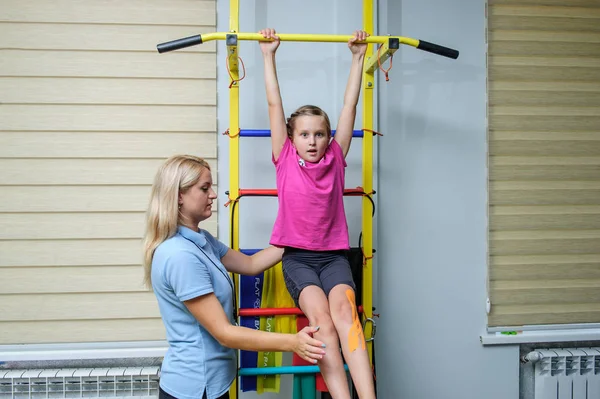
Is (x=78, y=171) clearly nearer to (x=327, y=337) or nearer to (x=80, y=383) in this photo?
(x=80, y=383)

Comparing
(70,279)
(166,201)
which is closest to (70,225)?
(70,279)

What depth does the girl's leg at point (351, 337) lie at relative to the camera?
149cm

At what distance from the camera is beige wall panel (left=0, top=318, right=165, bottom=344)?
7.63ft

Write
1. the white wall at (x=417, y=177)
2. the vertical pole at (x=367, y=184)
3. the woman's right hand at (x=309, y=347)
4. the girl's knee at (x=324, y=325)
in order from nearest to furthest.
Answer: the woman's right hand at (x=309, y=347)
the girl's knee at (x=324, y=325)
the vertical pole at (x=367, y=184)
the white wall at (x=417, y=177)

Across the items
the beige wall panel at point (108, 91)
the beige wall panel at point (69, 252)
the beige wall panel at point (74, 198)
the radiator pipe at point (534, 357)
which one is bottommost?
the radiator pipe at point (534, 357)

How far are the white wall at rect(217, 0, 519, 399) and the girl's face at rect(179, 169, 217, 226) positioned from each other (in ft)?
2.49

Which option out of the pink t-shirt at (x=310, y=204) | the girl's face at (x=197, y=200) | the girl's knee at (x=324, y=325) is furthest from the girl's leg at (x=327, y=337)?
the girl's face at (x=197, y=200)

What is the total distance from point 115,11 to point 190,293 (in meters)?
1.67

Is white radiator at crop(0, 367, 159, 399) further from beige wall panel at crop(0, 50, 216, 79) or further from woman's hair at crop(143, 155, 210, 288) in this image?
beige wall panel at crop(0, 50, 216, 79)

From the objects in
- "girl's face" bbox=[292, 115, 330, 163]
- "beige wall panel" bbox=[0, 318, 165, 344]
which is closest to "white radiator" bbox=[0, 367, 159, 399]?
"beige wall panel" bbox=[0, 318, 165, 344]

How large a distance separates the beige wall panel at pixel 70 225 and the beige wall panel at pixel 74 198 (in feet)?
0.10

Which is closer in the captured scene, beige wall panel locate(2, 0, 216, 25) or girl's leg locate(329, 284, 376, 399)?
girl's leg locate(329, 284, 376, 399)

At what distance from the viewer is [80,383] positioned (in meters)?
2.28

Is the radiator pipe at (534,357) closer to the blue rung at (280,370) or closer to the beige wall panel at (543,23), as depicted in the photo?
the blue rung at (280,370)
